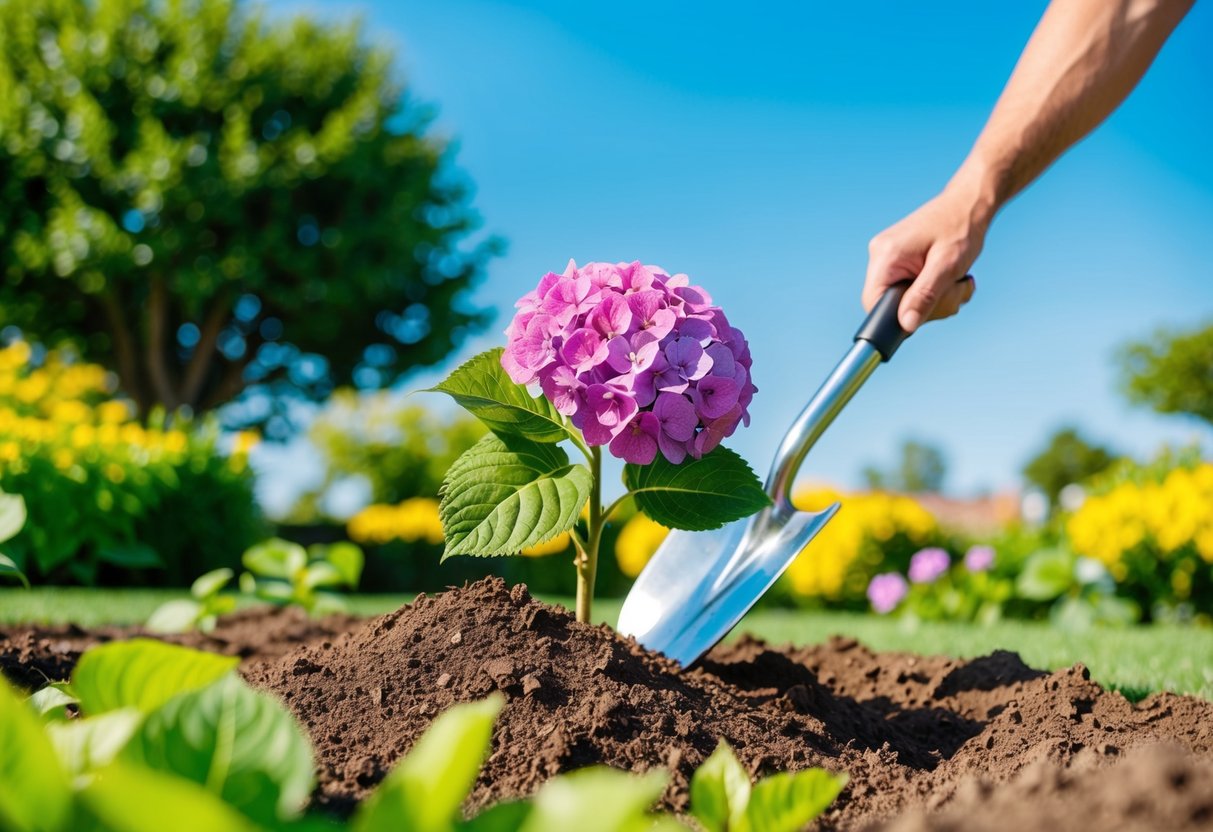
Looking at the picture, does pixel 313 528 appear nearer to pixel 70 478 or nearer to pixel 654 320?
pixel 70 478

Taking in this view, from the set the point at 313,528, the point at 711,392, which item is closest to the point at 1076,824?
the point at 711,392

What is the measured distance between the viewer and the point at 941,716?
1906 millimetres

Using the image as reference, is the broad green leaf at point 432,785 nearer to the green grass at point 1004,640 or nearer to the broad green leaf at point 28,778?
the broad green leaf at point 28,778

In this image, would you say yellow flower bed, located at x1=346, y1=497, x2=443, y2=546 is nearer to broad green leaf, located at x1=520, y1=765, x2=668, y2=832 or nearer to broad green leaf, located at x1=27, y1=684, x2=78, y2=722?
broad green leaf, located at x1=27, y1=684, x2=78, y2=722

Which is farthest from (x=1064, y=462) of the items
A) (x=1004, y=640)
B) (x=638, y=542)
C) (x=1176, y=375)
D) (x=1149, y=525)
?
(x=1004, y=640)

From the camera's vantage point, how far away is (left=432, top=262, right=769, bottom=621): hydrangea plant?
156 cm

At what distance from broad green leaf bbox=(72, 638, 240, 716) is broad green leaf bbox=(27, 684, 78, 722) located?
401mm

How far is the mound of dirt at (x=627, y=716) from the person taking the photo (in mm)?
1251

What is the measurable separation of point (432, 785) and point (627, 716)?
82 cm

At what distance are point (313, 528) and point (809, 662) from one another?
9.18 m

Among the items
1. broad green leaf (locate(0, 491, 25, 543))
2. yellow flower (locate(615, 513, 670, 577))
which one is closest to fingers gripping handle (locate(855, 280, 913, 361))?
broad green leaf (locate(0, 491, 25, 543))

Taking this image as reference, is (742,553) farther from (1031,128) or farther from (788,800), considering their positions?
(788,800)

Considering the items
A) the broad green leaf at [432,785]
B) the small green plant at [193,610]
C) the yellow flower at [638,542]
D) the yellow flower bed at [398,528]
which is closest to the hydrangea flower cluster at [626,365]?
the broad green leaf at [432,785]

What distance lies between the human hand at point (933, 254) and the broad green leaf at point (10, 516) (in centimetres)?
183
